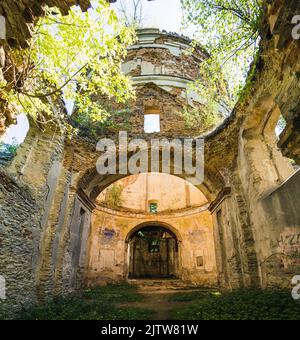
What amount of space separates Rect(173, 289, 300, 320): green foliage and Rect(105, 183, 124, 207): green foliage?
10.4 meters

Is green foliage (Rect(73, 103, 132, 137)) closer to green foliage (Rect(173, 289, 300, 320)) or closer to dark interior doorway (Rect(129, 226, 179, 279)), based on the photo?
green foliage (Rect(173, 289, 300, 320))

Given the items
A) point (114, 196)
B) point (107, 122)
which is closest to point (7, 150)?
point (107, 122)

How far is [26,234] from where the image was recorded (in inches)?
201

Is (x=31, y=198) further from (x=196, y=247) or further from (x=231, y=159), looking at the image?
(x=196, y=247)

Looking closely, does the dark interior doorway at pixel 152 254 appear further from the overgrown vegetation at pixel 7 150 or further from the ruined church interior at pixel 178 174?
the overgrown vegetation at pixel 7 150

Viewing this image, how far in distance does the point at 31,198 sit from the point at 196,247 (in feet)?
36.0

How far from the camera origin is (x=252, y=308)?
4.06 meters

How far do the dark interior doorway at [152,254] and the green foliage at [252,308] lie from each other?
1529cm

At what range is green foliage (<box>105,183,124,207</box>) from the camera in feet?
48.5

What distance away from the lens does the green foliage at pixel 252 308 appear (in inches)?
141

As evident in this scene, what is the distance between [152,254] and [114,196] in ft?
29.8

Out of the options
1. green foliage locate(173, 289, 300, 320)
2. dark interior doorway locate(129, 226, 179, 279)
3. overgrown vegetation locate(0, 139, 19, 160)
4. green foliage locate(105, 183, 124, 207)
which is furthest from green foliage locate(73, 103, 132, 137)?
dark interior doorway locate(129, 226, 179, 279)

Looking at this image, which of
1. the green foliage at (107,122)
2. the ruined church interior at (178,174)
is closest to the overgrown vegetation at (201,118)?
the ruined church interior at (178,174)

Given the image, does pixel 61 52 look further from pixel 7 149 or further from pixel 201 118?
pixel 201 118
